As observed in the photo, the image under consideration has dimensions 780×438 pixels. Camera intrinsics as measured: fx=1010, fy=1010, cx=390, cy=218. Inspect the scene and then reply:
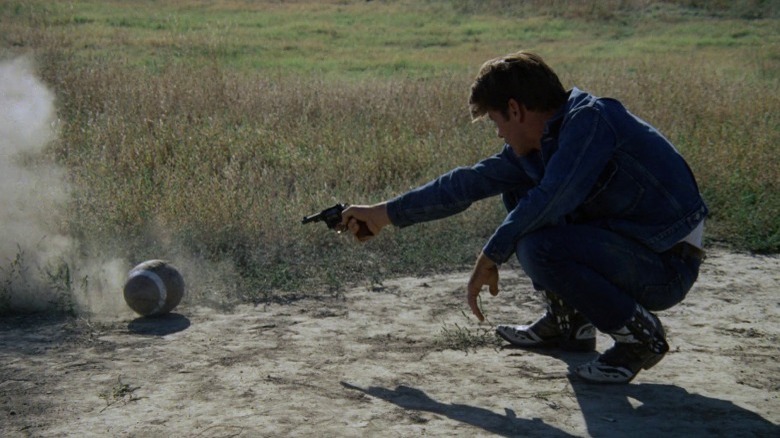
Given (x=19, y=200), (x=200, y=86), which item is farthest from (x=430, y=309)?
(x=200, y=86)

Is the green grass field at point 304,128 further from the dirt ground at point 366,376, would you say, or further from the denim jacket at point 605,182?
the denim jacket at point 605,182

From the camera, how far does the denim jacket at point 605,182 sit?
424 centimetres

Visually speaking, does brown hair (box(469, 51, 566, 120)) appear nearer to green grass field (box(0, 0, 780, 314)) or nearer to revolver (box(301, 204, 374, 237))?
revolver (box(301, 204, 374, 237))

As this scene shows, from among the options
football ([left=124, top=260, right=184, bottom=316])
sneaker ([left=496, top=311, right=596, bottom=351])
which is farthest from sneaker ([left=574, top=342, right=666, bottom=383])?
football ([left=124, top=260, right=184, bottom=316])

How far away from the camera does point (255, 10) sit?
2561 cm

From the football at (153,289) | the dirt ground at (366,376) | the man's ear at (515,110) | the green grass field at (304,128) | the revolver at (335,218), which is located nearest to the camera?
the dirt ground at (366,376)

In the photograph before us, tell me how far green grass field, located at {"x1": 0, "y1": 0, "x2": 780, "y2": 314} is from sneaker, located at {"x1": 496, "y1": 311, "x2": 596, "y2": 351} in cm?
166

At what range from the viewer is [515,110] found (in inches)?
175

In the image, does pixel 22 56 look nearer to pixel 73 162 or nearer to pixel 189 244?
pixel 73 162

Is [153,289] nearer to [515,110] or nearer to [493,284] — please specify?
[493,284]

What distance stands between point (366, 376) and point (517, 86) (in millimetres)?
1606

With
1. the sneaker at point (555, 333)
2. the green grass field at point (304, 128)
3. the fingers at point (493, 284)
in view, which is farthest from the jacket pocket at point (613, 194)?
the green grass field at point (304, 128)

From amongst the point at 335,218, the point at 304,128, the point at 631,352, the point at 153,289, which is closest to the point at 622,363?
the point at 631,352

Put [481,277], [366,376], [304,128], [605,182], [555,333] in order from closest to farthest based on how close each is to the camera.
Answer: [481,277], [605,182], [366,376], [555,333], [304,128]
